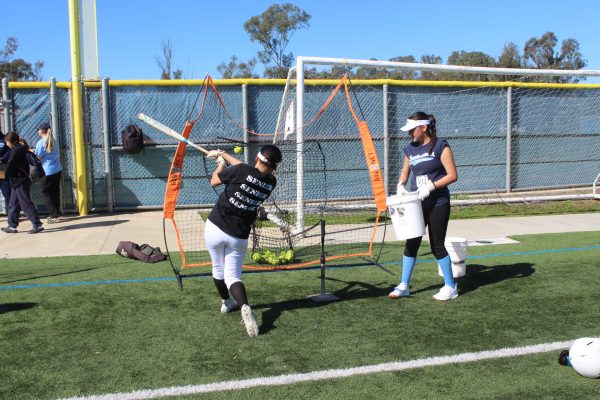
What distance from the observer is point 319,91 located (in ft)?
41.3

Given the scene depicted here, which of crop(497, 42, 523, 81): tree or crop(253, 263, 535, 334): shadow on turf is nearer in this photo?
crop(253, 263, 535, 334): shadow on turf

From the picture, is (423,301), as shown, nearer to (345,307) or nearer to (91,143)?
(345,307)

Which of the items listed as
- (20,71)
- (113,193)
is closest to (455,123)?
(113,193)

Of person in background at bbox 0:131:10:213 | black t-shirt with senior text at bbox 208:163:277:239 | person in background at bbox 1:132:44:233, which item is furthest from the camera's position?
person in background at bbox 0:131:10:213

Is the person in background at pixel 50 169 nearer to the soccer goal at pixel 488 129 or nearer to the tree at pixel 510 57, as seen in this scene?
the soccer goal at pixel 488 129

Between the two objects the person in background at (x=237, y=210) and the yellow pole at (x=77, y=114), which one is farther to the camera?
the yellow pole at (x=77, y=114)

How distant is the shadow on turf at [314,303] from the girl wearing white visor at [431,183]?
1.07 ft

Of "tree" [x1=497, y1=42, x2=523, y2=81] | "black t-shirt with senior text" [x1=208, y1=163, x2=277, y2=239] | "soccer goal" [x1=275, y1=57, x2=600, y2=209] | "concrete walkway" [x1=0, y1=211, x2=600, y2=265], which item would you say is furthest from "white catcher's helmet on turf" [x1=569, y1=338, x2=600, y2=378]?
"tree" [x1=497, y1=42, x2=523, y2=81]

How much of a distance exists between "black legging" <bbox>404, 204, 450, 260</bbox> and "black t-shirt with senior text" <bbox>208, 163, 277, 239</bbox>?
5.70 ft

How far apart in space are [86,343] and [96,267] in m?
2.87

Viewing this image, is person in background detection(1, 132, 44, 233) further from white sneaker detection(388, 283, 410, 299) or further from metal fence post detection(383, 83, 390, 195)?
metal fence post detection(383, 83, 390, 195)

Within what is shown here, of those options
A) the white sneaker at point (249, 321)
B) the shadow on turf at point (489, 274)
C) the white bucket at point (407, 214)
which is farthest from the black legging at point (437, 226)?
the white sneaker at point (249, 321)

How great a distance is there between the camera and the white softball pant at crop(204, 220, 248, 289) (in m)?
5.05

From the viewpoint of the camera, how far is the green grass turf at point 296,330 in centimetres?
399
